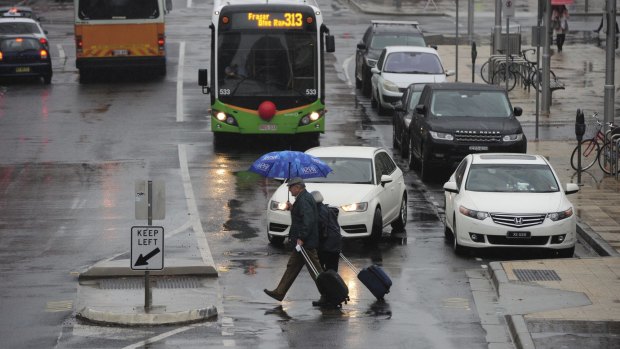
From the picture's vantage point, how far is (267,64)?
33.2 m

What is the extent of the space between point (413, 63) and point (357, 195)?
17.5 metres

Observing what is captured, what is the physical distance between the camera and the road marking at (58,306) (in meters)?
18.4

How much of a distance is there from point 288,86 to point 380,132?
13.4 ft

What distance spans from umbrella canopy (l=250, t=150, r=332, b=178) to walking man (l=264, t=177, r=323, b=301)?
3.01 meters

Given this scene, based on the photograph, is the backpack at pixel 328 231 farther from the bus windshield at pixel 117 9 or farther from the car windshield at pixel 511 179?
the bus windshield at pixel 117 9

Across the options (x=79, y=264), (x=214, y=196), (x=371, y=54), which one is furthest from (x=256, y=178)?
(x=371, y=54)

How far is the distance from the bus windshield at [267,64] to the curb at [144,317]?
15.9 m

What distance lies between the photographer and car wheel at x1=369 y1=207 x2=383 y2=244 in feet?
75.8

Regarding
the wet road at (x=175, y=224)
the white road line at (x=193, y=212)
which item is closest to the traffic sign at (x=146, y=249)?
the wet road at (x=175, y=224)

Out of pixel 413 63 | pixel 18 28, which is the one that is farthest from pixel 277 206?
pixel 18 28

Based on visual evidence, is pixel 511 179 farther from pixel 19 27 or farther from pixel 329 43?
pixel 19 27

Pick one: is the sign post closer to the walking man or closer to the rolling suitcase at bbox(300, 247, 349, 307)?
the walking man

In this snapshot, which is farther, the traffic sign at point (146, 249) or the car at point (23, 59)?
the car at point (23, 59)

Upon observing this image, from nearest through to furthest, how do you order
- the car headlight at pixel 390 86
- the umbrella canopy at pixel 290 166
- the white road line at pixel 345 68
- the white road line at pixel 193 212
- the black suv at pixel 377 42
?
the umbrella canopy at pixel 290 166, the white road line at pixel 193 212, the car headlight at pixel 390 86, the black suv at pixel 377 42, the white road line at pixel 345 68
